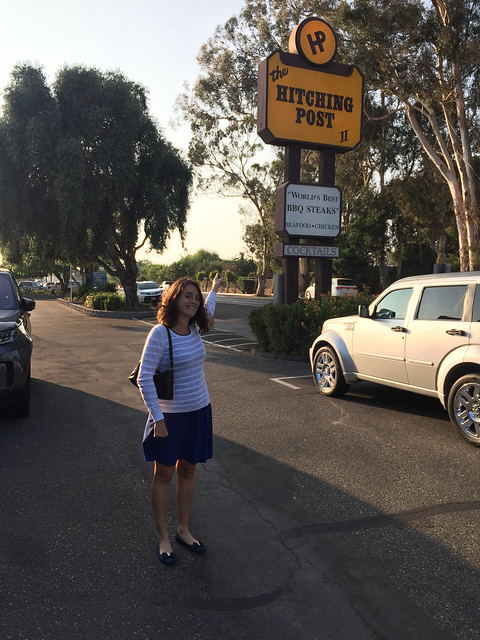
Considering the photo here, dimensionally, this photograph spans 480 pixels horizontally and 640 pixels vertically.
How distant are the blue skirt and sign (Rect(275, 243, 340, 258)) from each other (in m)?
10.1

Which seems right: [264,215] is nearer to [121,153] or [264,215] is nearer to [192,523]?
[121,153]

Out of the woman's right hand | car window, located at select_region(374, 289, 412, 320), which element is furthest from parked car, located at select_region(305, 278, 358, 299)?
the woman's right hand

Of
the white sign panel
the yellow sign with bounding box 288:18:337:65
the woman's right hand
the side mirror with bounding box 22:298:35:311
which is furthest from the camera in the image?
the yellow sign with bounding box 288:18:337:65

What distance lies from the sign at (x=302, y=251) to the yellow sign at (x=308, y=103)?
2.69 meters

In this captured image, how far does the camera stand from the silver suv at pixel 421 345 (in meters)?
5.54

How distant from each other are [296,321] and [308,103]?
235 inches

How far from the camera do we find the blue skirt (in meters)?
3.18

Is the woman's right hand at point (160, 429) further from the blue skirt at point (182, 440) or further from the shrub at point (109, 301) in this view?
the shrub at point (109, 301)

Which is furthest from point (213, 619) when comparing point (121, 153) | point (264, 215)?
point (264, 215)

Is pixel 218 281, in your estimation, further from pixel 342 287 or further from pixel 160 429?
pixel 342 287

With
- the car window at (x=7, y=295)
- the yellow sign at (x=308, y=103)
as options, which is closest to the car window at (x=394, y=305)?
the car window at (x=7, y=295)

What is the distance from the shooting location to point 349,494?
13.9ft

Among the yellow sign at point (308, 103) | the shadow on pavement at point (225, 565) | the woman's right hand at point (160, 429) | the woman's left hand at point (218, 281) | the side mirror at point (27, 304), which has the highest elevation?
the yellow sign at point (308, 103)

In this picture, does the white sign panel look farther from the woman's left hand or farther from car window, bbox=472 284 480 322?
the woman's left hand
